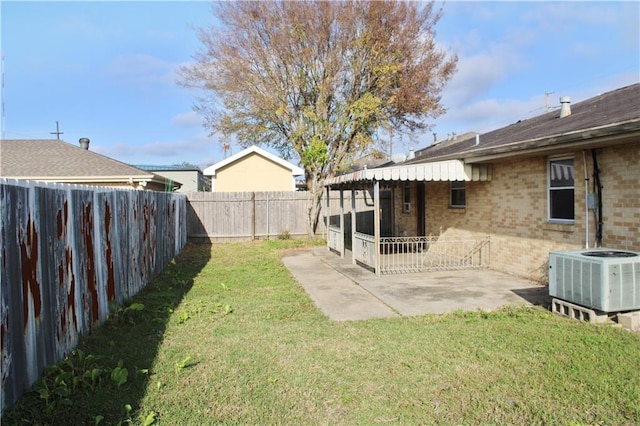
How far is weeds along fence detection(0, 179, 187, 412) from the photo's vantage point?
132 inches

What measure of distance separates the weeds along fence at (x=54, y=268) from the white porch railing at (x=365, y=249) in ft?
16.9

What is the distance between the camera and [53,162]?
15.2 metres

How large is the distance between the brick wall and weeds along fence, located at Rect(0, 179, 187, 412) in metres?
7.78

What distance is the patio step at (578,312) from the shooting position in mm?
5602

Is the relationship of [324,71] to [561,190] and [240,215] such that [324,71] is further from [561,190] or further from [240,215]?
[561,190]

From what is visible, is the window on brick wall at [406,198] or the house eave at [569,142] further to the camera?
the window on brick wall at [406,198]

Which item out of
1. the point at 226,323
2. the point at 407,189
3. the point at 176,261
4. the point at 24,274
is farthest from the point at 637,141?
the point at 176,261

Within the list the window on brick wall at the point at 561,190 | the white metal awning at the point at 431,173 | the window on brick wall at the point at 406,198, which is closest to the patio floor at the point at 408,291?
the window on brick wall at the point at 561,190

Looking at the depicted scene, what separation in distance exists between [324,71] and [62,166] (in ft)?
34.6

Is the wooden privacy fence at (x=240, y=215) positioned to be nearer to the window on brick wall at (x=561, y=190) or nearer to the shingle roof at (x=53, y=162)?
the shingle roof at (x=53, y=162)

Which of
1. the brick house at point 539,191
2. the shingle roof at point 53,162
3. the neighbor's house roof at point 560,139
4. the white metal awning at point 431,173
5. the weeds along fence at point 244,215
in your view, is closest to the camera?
the neighbor's house roof at point 560,139

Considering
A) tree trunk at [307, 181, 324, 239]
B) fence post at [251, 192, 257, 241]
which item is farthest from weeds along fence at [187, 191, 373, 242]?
tree trunk at [307, 181, 324, 239]

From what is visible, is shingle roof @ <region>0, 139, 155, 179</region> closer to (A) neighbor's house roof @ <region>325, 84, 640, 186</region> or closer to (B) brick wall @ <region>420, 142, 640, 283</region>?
(A) neighbor's house roof @ <region>325, 84, 640, 186</region>

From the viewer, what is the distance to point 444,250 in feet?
40.2
